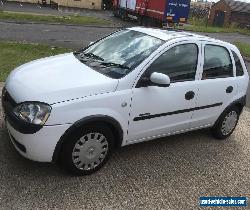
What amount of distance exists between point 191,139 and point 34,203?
3198 mm

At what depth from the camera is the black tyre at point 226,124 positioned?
6.21 m

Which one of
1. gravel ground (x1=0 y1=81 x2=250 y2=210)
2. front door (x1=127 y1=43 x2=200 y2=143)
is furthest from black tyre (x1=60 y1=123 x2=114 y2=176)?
front door (x1=127 y1=43 x2=200 y2=143)

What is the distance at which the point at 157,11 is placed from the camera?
25.7 m

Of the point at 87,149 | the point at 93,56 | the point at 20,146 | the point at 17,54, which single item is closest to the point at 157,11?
the point at 17,54

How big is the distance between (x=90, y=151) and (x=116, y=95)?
0.78 m

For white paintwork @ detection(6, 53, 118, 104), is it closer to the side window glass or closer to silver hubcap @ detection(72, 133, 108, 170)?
silver hubcap @ detection(72, 133, 108, 170)

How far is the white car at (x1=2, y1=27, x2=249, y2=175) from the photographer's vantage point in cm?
414

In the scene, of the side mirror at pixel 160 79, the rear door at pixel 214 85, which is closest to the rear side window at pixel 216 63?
the rear door at pixel 214 85

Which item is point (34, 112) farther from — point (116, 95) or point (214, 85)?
point (214, 85)

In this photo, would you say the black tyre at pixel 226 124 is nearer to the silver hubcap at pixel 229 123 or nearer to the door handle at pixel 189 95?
the silver hubcap at pixel 229 123

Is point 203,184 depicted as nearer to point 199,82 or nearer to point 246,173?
point 246,173

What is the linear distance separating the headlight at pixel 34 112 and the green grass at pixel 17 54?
4234 mm

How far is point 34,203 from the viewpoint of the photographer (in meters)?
3.98

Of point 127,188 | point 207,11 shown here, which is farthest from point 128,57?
point 207,11
